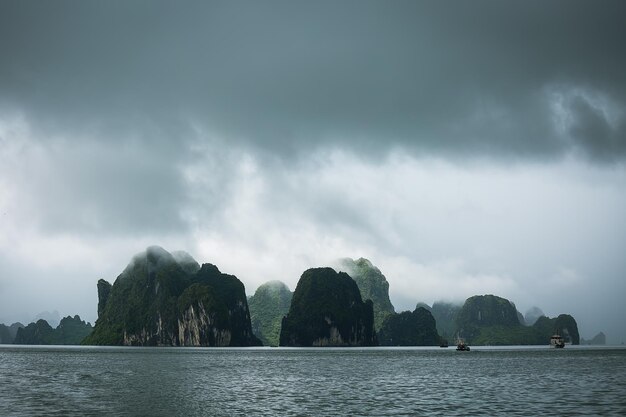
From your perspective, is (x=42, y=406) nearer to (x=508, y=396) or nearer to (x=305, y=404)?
(x=305, y=404)

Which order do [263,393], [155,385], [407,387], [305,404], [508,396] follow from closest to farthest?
[305,404]
[508,396]
[263,393]
[407,387]
[155,385]

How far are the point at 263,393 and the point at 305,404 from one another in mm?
10937

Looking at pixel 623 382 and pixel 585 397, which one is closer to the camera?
pixel 585 397

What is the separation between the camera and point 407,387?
63938mm

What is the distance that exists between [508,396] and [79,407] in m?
36.8

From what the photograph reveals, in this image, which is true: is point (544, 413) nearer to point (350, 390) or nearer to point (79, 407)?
point (350, 390)

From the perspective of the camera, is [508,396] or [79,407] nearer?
[79,407]

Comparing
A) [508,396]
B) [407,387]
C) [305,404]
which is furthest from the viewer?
[407,387]

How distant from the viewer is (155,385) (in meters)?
68.1

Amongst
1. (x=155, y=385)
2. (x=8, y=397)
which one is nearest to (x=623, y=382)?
(x=155, y=385)

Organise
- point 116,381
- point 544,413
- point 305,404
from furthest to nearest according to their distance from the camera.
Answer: point 116,381 < point 305,404 < point 544,413

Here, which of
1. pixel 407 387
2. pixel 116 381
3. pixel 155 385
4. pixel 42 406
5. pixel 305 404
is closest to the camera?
pixel 42 406

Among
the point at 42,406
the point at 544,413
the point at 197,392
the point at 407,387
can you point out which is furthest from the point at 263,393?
the point at 544,413

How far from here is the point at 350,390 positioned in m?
60.9
